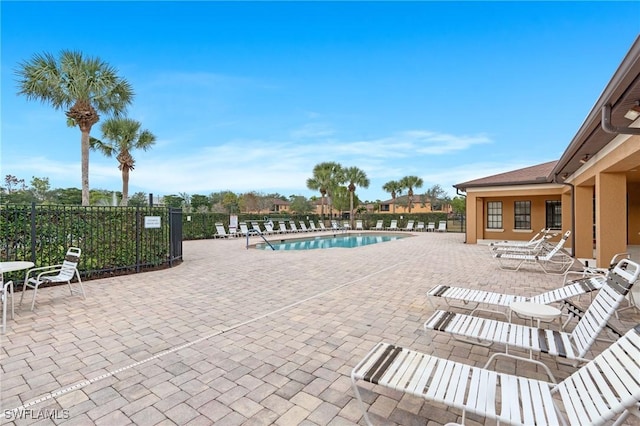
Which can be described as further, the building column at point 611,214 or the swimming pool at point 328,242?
→ the swimming pool at point 328,242

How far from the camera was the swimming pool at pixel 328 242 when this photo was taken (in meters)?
17.1

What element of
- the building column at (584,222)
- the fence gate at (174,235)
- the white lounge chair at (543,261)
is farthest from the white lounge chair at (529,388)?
the building column at (584,222)

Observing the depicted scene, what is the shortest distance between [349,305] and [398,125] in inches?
820

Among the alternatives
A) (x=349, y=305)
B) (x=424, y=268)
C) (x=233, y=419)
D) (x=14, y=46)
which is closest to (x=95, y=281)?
(x=349, y=305)

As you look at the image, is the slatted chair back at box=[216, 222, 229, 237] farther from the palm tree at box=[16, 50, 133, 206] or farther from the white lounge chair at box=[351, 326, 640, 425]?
the white lounge chair at box=[351, 326, 640, 425]

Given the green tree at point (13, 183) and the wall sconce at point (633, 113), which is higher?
the green tree at point (13, 183)

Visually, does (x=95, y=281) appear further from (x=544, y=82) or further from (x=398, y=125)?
(x=398, y=125)

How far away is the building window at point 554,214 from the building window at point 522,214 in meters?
0.82

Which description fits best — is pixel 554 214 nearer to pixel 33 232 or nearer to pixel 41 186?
pixel 33 232

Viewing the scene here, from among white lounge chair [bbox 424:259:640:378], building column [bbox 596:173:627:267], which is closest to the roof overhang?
building column [bbox 596:173:627:267]

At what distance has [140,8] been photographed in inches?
434

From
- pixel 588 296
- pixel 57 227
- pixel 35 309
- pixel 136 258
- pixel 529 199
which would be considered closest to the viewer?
pixel 35 309

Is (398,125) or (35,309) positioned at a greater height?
(398,125)

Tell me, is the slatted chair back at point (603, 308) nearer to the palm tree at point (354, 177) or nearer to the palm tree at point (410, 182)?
the palm tree at point (354, 177)
